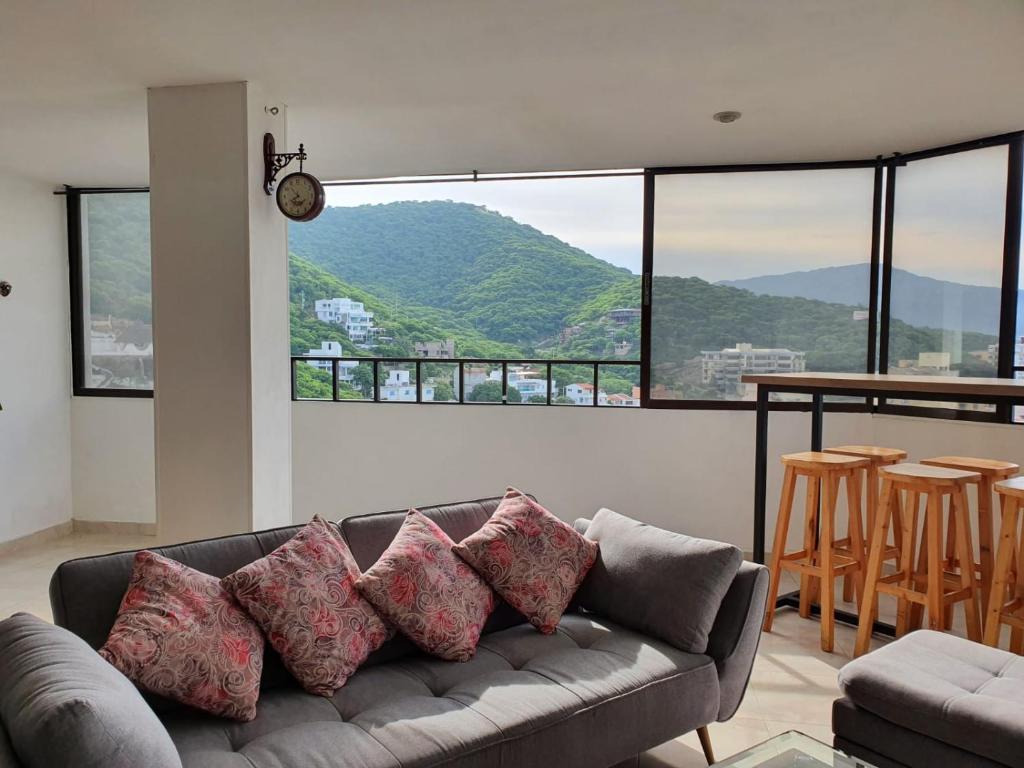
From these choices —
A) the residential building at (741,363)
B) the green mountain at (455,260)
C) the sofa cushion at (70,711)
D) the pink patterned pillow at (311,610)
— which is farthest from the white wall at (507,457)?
the sofa cushion at (70,711)

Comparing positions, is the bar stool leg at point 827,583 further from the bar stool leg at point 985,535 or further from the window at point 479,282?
the window at point 479,282

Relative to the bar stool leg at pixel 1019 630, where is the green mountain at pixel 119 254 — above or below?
above

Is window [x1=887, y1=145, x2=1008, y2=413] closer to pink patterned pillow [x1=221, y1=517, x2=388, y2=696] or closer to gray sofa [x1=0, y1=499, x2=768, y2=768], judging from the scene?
gray sofa [x1=0, y1=499, x2=768, y2=768]

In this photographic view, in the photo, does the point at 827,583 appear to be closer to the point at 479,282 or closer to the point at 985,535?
the point at 985,535

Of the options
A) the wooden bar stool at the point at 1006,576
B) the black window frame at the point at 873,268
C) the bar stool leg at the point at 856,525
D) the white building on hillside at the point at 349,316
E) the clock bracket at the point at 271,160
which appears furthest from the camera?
the white building on hillside at the point at 349,316

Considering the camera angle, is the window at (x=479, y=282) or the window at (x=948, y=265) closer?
the window at (x=948, y=265)

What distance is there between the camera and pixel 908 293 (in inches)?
166

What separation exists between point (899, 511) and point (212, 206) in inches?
141

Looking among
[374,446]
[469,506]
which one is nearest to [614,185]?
[374,446]

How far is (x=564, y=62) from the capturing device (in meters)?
2.84

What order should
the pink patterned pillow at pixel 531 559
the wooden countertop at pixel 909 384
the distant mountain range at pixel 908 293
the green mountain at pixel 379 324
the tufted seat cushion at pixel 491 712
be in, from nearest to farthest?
the tufted seat cushion at pixel 491 712
the pink patterned pillow at pixel 531 559
the wooden countertop at pixel 909 384
the distant mountain range at pixel 908 293
the green mountain at pixel 379 324

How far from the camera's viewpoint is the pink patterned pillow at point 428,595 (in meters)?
2.10

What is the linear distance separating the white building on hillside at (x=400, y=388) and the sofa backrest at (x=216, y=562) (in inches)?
96.1

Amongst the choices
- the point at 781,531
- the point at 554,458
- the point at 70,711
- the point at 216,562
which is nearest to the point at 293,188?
the point at 216,562
